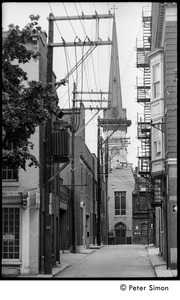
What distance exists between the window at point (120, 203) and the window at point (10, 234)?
54.1 metres

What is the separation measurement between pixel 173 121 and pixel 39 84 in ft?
28.6

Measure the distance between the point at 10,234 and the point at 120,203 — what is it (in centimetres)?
5502

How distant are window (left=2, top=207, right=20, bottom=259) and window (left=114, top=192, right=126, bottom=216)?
5409 centimetres

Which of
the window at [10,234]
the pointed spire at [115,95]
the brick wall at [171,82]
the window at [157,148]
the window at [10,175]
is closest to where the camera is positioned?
the window at [10,234]

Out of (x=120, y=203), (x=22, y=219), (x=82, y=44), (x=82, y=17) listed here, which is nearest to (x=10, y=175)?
(x=22, y=219)

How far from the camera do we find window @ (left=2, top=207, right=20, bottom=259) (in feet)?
74.5

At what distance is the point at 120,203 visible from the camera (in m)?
77.2

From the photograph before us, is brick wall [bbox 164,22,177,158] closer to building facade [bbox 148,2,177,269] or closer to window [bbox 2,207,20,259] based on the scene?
building facade [bbox 148,2,177,269]

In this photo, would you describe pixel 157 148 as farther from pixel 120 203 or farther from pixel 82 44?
pixel 120 203

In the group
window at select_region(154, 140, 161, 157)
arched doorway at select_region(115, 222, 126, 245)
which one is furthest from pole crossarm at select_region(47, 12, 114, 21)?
arched doorway at select_region(115, 222, 126, 245)

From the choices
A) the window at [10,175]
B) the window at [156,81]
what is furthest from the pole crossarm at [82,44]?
the window at [10,175]

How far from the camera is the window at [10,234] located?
22.7 meters

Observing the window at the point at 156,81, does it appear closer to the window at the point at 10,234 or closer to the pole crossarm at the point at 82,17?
the pole crossarm at the point at 82,17
